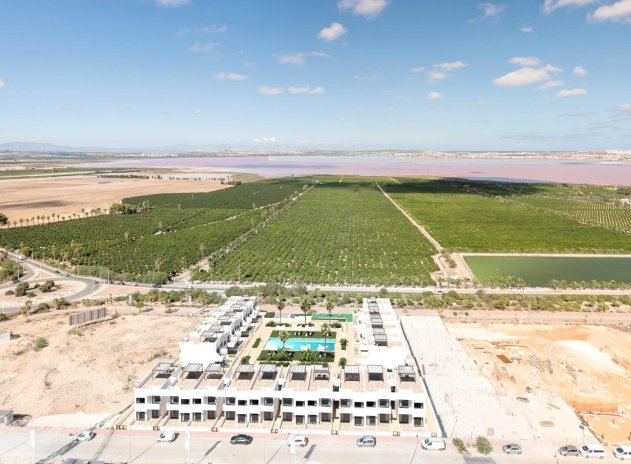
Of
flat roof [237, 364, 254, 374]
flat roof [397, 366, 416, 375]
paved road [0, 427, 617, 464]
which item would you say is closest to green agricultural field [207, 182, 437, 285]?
flat roof [397, 366, 416, 375]

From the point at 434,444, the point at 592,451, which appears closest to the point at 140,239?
the point at 434,444

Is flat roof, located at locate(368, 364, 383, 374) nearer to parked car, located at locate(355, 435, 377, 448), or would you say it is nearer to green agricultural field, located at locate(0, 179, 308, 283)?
parked car, located at locate(355, 435, 377, 448)

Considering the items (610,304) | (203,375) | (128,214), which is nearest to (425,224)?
(610,304)

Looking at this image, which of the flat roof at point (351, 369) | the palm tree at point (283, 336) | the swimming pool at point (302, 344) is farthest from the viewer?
the swimming pool at point (302, 344)

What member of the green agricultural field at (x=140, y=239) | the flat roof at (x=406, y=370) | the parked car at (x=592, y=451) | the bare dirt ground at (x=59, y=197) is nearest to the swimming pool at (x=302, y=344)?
the flat roof at (x=406, y=370)

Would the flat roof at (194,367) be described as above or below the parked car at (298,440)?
above

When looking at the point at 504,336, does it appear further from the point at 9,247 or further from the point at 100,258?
the point at 9,247

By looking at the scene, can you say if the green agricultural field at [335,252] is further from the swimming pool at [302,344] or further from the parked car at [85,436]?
the parked car at [85,436]
